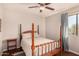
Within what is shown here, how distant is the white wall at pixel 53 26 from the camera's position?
1.93m

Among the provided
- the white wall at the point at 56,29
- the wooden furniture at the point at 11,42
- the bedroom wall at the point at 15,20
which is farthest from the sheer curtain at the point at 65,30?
the wooden furniture at the point at 11,42

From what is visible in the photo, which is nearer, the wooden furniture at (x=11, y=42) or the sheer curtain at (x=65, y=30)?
the wooden furniture at (x=11, y=42)

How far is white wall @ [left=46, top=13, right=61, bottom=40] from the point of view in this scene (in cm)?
193

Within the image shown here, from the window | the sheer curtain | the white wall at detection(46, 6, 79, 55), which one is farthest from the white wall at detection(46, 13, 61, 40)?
the window

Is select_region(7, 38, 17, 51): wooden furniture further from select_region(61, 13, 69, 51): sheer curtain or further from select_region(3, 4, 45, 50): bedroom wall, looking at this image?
select_region(61, 13, 69, 51): sheer curtain

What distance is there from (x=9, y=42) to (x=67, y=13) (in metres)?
1.59

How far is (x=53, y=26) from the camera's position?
1992 millimetres

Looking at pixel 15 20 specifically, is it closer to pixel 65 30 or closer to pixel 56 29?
pixel 56 29

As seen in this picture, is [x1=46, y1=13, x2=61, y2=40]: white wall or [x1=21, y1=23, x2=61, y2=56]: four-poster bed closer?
[x1=21, y1=23, x2=61, y2=56]: four-poster bed

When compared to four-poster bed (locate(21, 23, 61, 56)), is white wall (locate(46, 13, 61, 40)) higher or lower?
higher

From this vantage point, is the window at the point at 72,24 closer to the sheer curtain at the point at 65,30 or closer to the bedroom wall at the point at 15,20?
the sheer curtain at the point at 65,30

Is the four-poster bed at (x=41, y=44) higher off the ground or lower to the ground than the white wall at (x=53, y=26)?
lower

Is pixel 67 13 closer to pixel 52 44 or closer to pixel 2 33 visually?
pixel 52 44

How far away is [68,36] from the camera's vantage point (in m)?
1.88
